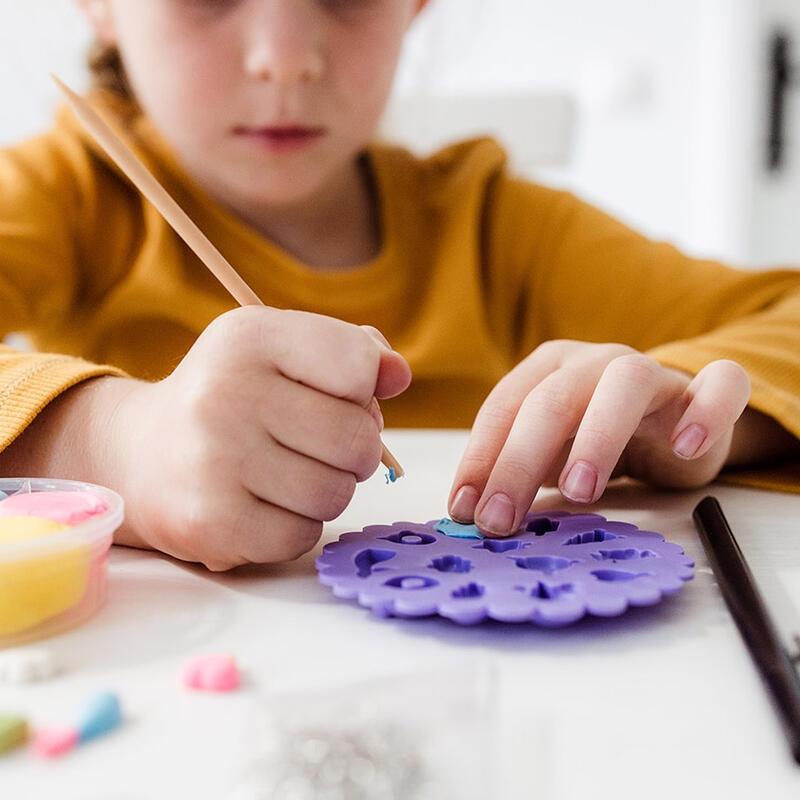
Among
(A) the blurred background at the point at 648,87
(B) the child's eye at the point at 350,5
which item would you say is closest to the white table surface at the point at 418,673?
(B) the child's eye at the point at 350,5

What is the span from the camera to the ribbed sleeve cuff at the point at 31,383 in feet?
1.34

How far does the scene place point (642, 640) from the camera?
0.91 feet

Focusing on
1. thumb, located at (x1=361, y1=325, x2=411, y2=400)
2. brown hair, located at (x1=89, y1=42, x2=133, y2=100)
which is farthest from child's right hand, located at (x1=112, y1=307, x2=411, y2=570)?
brown hair, located at (x1=89, y1=42, x2=133, y2=100)

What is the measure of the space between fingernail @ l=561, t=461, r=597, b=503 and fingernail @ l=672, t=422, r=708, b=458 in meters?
0.05

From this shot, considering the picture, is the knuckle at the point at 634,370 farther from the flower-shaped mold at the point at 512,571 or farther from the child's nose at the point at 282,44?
the child's nose at the point at 282,44

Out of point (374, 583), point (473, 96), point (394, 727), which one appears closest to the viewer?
point (394, 727)

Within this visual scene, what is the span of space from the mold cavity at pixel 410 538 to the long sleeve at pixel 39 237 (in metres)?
0.39

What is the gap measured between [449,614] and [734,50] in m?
2.01

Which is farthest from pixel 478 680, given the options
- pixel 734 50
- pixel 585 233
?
pixel 734 50

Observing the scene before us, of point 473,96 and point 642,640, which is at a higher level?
point 473,96

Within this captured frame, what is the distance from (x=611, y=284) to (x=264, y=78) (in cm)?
33

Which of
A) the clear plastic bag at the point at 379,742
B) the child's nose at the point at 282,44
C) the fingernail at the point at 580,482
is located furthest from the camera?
the child's nose at the point at 282,44

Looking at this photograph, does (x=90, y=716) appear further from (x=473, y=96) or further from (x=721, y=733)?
(x=473, y=96)

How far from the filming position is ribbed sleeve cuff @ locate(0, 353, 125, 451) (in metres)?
0.41
